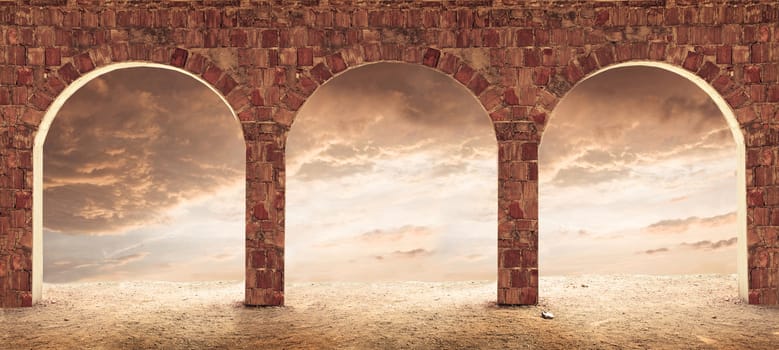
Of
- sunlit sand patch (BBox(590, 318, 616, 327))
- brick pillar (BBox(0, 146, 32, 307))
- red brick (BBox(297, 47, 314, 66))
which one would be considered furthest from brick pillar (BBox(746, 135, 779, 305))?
brick pillar (BBox(0, 146, 32, 307))

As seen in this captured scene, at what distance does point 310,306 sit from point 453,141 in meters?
5.37

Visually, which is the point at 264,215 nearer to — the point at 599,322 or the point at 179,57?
the point at 179,57

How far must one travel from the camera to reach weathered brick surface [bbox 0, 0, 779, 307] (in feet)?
27.8

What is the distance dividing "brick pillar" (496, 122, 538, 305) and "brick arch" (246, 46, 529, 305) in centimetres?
2

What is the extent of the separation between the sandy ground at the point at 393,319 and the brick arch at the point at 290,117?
18.5 inches

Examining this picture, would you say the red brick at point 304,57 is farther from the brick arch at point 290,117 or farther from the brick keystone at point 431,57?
the brick keystone at point 431,57

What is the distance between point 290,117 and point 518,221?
3.21 m

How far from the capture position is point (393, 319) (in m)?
7.98

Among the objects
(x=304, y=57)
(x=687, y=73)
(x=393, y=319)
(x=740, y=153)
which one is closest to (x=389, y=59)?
(x=304, y=57)

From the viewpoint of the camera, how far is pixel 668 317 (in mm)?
8023

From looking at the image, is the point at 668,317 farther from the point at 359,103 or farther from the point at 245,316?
the point at 359,103

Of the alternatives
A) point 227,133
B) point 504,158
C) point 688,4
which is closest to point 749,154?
point 688,4

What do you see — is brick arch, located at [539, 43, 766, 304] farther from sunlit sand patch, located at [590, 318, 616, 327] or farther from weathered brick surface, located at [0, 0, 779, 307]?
sunlit sand patch, located at [590, 318, 616, 327]

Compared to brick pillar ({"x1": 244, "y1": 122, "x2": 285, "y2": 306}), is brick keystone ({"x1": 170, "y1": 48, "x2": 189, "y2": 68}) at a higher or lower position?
higher
